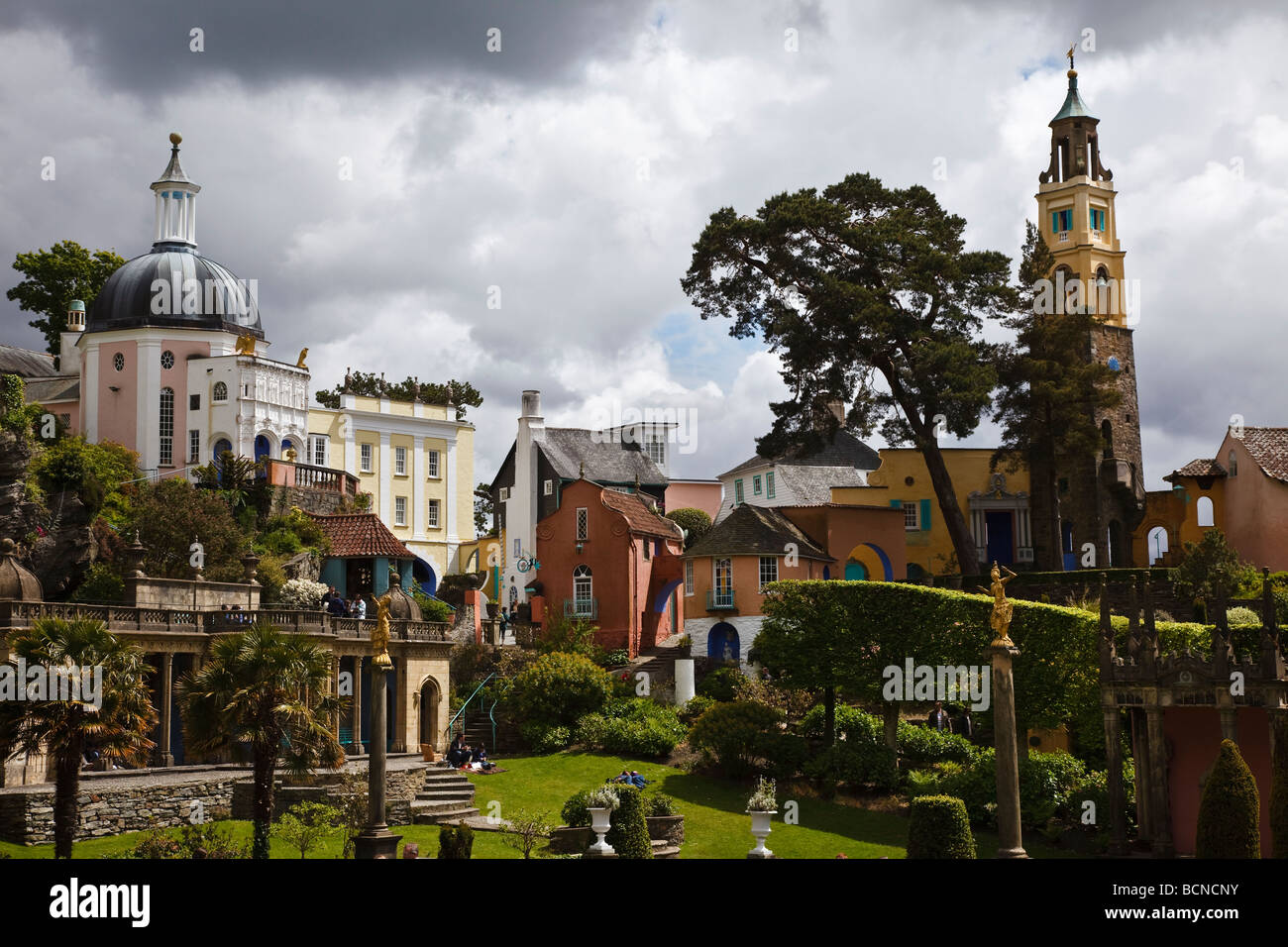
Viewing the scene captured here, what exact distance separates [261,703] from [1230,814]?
749 inches

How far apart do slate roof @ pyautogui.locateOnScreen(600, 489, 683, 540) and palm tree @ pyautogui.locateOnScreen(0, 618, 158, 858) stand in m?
30.7

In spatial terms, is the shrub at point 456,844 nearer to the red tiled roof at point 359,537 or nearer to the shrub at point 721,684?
the shrub at point 721,684

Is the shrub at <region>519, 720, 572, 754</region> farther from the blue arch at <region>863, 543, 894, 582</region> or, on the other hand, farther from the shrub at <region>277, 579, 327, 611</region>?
the blue arch at <region>863, 543, 894, 582</region>

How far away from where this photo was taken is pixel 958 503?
66.6m

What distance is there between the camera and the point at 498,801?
3938 centimetres

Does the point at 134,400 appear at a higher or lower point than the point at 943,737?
higher

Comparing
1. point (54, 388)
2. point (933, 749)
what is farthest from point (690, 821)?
point (54, 388)

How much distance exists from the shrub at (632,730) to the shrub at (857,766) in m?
5.27

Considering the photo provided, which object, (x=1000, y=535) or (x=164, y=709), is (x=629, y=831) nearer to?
(x=164, y=709)

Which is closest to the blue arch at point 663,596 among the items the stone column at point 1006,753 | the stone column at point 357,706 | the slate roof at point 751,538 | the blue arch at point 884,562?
the slate roof at point 751,538

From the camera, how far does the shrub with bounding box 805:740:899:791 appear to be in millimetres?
41625

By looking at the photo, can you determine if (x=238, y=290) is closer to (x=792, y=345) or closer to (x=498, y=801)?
(x=792, y=345)
